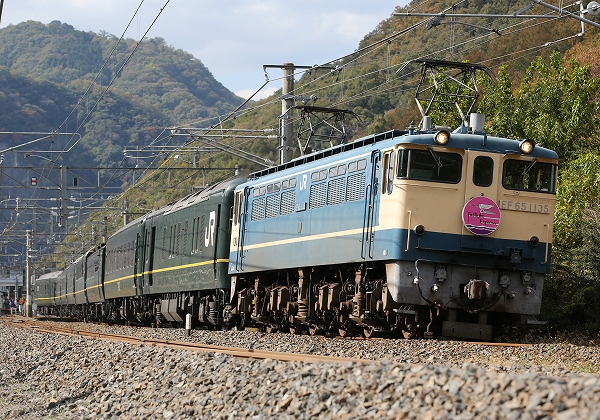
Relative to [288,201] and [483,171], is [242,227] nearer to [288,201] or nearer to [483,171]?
[288,201]

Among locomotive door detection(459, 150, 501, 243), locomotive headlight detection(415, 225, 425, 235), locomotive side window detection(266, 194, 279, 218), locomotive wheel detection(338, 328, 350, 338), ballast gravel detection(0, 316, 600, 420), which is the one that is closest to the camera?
ballast gravel detection(0, 316, 600, 420)

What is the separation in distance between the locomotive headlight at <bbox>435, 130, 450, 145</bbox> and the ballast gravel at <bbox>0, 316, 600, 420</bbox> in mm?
3287

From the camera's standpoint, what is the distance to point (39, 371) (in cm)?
1498

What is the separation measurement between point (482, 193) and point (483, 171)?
38 cm

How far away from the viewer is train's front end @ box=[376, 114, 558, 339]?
14547 millimetres

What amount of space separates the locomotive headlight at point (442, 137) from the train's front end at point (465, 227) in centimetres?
2

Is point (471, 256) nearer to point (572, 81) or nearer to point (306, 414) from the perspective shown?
point (306, 414)

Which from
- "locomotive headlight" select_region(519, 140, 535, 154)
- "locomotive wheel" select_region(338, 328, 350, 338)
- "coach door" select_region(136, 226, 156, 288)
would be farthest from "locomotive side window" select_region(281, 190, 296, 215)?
"coach door" select_region(136, 226, 156, 288)

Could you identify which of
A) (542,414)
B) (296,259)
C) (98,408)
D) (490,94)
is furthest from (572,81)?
(542,414)

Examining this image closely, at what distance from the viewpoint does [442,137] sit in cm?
1473

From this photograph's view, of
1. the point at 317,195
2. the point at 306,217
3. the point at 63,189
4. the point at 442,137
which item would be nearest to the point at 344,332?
the point at 306,217

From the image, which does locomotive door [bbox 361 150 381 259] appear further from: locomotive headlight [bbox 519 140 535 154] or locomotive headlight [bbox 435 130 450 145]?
locomotive headlight [bbox 519 140 535 154]

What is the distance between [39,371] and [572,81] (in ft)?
56.0

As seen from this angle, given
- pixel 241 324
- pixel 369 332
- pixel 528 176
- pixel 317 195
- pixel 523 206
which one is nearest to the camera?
pixel 523 206
